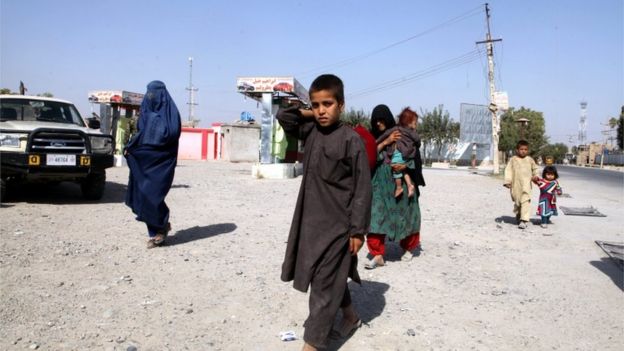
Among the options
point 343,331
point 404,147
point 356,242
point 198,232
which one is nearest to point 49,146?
point 198,232

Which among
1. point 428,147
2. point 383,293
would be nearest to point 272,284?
point 383,293

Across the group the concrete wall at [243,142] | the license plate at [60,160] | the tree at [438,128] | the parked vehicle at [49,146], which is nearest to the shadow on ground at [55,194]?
the parked vehicle at [49,146]

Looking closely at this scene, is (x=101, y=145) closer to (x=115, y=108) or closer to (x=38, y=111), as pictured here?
(x=38, y=111)

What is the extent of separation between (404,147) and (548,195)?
4202 mm

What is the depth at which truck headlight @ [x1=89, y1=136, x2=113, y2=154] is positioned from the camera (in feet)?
26.3

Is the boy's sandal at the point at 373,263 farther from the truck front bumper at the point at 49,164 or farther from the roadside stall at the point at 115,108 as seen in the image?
the roadside stall at the point at 115,108

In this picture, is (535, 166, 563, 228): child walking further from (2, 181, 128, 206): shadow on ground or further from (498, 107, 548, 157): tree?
(498, 107, 548, 157): tree

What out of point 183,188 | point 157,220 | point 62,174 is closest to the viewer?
point 157,220

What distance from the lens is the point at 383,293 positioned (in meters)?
4.00

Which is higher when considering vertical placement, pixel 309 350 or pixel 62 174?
pixel 62 174

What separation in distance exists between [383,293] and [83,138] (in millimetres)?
5837

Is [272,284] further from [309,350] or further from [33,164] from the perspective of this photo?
[33,164]

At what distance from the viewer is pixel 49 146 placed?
7410mm

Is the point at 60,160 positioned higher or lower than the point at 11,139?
lower
